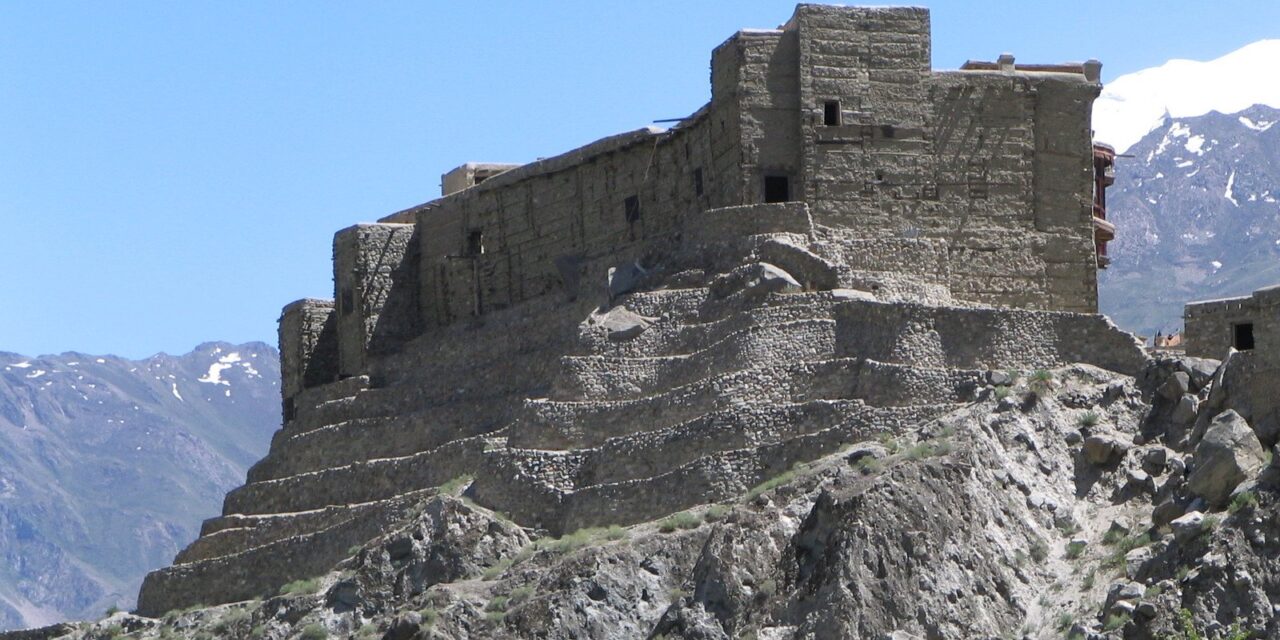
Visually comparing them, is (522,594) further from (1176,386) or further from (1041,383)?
(1176,386)

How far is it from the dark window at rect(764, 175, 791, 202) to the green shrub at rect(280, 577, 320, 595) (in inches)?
493

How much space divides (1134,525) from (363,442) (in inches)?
804

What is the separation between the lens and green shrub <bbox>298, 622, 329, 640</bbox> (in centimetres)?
6025

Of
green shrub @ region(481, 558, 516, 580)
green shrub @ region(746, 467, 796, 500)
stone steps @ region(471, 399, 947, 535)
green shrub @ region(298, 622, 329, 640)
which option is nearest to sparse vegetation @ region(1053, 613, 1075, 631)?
green shrub @ region(746, 467, 796, 500)

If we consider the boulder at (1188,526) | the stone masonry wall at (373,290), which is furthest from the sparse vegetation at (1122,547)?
the stone masonry wall at (373,290)

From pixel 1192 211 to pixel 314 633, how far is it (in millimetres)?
138883

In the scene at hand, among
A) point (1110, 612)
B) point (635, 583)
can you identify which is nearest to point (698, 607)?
point (635, 583)

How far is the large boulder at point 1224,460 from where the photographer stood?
52750 mm

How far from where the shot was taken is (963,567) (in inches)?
2094

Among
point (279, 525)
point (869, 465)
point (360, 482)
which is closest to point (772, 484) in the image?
point (869, 465)

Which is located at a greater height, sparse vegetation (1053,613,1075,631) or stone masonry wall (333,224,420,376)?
stone masonry wall (333,224,420,376)

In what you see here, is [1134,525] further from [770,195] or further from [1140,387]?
[770,195]

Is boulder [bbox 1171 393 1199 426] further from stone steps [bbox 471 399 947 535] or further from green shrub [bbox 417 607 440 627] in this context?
green shrub [bbox 417 607 440 627]

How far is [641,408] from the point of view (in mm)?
61406
